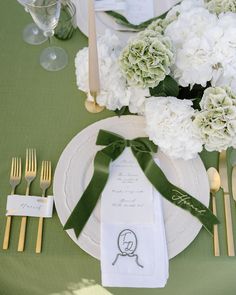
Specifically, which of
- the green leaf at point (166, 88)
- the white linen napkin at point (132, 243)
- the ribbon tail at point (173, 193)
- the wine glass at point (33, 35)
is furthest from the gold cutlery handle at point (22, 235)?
the wine glass at point (33, 35)

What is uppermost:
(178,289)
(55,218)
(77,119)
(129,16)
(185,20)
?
(129,16)

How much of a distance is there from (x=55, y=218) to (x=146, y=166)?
0.75 ft

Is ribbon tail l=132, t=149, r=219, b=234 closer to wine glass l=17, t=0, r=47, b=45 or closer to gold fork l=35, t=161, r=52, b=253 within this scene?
gold fork l=35, t=161, r=52, b=253

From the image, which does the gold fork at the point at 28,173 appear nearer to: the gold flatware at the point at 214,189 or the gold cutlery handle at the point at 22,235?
the gold cutlery handle at the point at 22,235

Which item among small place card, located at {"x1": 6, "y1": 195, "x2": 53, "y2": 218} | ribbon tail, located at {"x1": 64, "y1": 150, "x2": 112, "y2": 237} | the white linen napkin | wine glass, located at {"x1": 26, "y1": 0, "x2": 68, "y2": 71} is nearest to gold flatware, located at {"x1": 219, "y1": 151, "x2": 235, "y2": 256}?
the white linen napkin

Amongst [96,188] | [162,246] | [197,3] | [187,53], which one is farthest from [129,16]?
[162,246]

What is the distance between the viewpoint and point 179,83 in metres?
0.69

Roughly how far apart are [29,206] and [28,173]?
3.3 inches

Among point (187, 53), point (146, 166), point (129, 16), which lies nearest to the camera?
point (187, 53)

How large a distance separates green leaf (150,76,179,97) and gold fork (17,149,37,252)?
1.03 ft

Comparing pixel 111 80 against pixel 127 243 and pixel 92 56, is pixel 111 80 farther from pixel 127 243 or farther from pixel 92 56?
pixel 127 243

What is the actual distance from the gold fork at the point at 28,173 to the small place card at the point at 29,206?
1cm

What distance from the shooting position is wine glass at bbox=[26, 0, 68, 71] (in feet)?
2.58

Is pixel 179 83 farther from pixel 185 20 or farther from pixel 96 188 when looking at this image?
pixel 96 188
